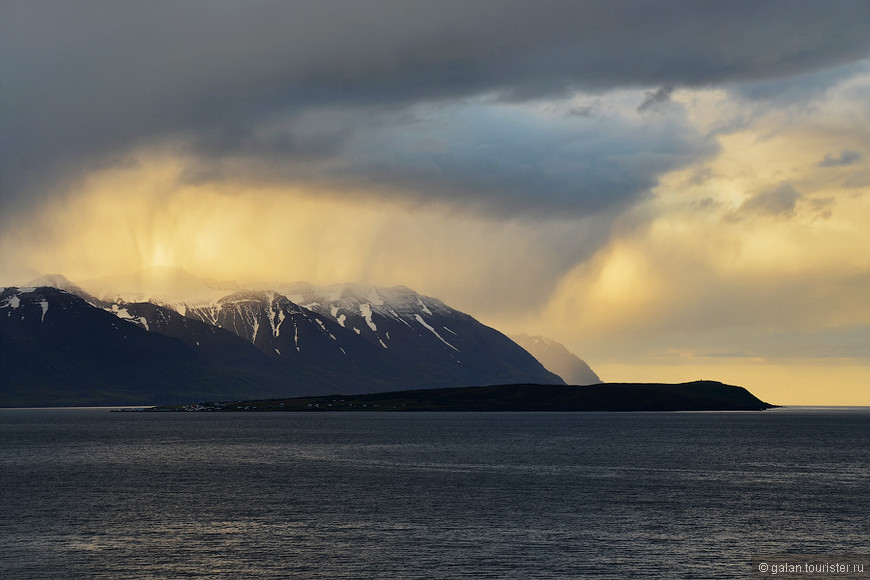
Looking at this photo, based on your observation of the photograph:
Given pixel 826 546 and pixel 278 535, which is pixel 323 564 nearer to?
pixel 278 535

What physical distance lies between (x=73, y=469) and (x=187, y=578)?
331 ft

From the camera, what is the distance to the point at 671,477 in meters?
148

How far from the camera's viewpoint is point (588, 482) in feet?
458

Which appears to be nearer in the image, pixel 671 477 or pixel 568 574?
pixel 568 574

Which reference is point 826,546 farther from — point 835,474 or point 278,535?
point 835,474

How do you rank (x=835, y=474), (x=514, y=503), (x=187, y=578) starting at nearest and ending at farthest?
(x=187, y=578), (x=514, y=503), (x=835, y=474)

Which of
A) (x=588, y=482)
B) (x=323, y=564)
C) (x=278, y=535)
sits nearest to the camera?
(x=323, y=564)

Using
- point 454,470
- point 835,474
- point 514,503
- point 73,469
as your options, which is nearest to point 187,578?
point 514,503

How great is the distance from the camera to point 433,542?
89000mm

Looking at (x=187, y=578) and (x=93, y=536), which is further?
(x=93, y=536)

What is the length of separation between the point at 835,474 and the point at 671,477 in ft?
100

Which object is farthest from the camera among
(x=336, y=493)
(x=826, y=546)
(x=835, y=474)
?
(x=835, y=474)


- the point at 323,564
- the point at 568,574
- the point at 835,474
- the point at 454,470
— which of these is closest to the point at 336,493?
the point at 454,470

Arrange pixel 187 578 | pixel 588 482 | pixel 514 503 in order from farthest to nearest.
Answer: pixel 588 482 → pixel 514 503 → pixel 187 578
